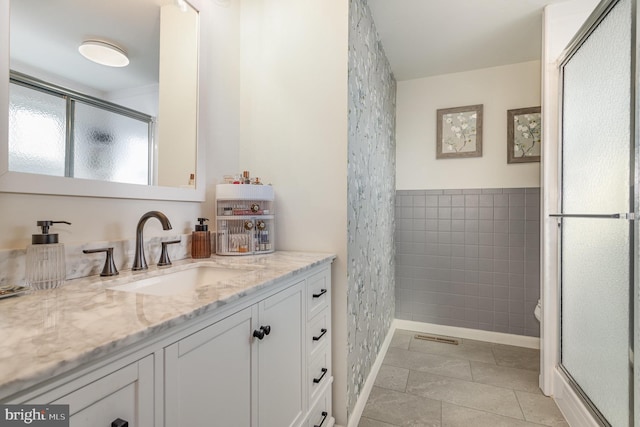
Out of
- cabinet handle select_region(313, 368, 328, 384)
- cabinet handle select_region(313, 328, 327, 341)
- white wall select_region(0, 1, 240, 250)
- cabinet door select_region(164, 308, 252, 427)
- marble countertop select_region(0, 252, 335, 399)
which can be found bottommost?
cabinet handle select_region(313, 368, 328, 384)

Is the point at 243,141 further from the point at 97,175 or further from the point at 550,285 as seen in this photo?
the point at 550,285

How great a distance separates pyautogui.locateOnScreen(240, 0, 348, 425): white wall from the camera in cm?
151

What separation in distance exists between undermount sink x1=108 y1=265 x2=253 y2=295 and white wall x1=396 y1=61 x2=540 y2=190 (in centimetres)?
214

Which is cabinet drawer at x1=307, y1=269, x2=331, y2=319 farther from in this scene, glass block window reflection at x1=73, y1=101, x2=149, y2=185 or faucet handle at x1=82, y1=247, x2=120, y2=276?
glass block window reflection at x1=73, y1=101, x2=149, y2=185

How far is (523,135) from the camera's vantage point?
8.38 ft

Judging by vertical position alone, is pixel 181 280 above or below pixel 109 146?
below

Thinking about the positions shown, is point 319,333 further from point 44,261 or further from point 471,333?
point 471,333

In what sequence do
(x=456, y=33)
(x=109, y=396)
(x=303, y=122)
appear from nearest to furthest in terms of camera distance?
(x=109, y=396), (x=303, y=122), (x=456, y=33)

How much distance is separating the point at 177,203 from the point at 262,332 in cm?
78

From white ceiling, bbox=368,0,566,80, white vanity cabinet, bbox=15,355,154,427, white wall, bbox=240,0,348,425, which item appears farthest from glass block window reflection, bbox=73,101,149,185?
white ceiling, bbox=368,0,566,80

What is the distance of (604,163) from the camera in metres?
1.43

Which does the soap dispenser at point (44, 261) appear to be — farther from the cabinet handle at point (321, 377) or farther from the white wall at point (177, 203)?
the cabinet handle at point (321, 377)

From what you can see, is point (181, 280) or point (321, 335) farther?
point (321, 335)

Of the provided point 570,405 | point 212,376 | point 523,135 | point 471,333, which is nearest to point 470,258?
point 471,333
